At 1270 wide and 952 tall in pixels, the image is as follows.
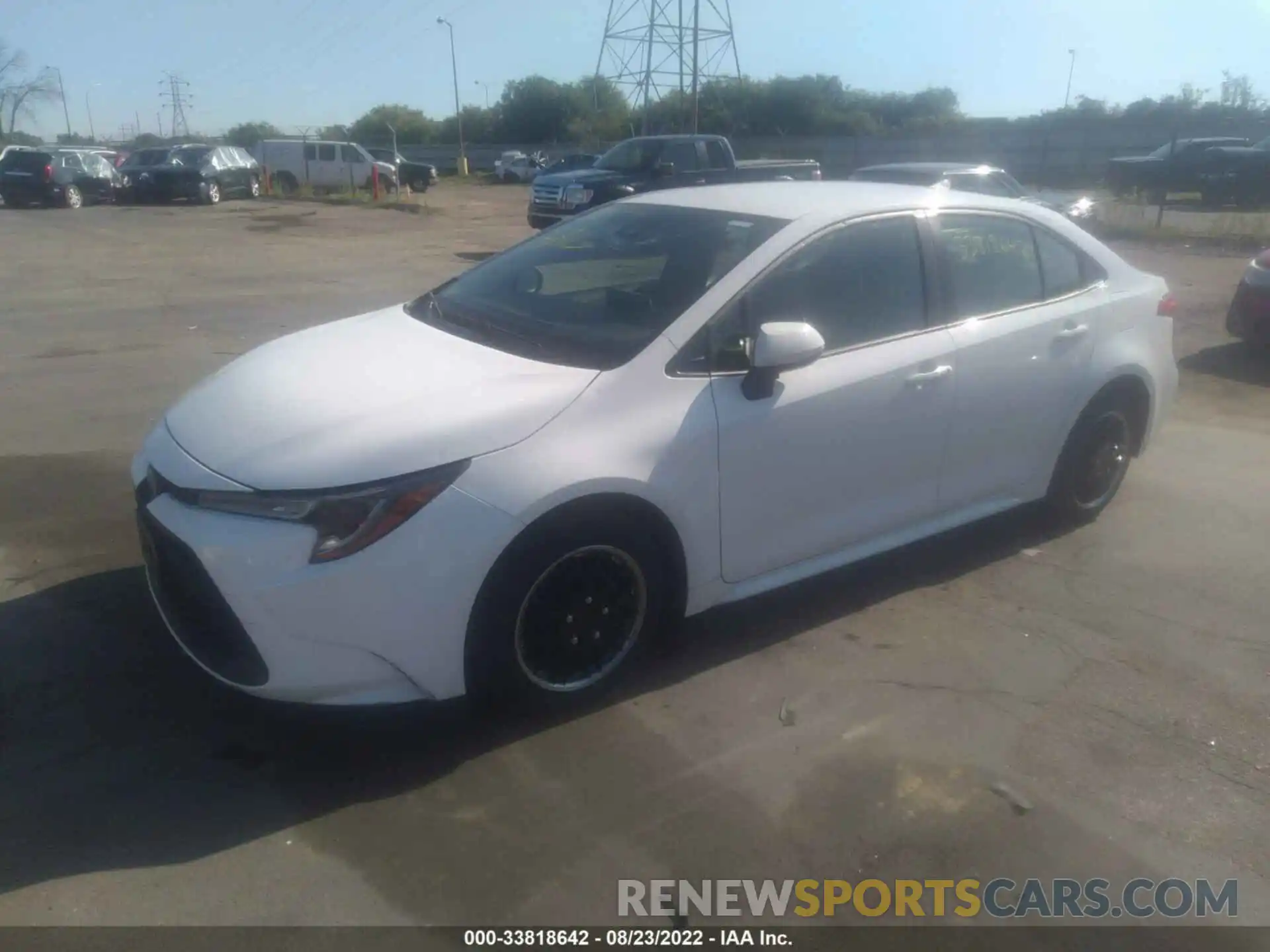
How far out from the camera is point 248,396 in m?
3.71

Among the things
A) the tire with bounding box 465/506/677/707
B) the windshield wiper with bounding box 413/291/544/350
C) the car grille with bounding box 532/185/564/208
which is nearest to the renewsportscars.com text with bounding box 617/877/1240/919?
the tire with bounding box 465/506/677/707

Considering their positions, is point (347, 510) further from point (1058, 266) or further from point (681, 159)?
point (681, 159)

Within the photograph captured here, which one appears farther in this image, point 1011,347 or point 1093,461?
point 1093,461

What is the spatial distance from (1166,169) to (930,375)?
2770 centimetres

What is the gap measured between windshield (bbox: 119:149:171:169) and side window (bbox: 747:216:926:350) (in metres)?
30.9

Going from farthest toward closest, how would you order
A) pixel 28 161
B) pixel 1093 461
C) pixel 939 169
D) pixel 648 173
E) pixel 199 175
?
pixel 199 175, pixel 28 161, pixel 648 173, pixel 939 169, pixel 1093 461

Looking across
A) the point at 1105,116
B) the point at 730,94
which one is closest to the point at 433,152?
the point at 730,94

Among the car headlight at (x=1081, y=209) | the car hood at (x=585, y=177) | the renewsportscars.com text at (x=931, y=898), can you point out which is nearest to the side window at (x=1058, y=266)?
the renewsportscars.com text at (x=931, y=898)

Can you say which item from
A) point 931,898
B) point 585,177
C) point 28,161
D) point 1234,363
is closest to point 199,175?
point 28,161

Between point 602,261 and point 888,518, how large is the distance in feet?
5.22

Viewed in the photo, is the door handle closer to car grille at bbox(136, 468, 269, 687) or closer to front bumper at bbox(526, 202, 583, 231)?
car grille at bbox(136, 468, 269, 687)

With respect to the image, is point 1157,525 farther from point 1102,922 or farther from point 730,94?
point 730,94

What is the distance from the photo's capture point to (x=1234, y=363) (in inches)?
372

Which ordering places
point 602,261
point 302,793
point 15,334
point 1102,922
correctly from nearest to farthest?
point 1102,922 → point 302,793 → point 602,261 → point 15,334
